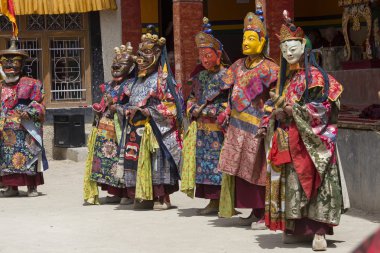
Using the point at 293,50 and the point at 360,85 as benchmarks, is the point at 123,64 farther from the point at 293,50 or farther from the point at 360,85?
the point at 293,50

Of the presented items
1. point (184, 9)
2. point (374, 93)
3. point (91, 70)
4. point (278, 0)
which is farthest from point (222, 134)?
point (91, 70)

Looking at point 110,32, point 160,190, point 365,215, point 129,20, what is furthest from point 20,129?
point 110,32

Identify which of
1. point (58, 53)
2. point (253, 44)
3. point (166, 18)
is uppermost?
point (166, 18)

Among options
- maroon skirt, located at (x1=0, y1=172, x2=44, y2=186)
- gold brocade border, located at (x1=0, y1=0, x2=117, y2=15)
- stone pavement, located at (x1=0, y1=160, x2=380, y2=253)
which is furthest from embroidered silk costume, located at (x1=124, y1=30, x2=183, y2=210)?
gold brocade border, located at (x1=0, y1=0, x2=117, y2=15)

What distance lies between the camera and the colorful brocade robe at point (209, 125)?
899 cm

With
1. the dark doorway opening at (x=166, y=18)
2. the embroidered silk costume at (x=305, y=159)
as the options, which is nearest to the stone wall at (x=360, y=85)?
the embroidered silk costume at (x=305, y=159)

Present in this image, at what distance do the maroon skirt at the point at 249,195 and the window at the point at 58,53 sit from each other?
384 inches

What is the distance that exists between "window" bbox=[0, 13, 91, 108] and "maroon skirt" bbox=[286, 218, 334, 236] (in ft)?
36.1

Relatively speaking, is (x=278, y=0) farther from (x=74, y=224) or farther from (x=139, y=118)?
(x=74, y=224)

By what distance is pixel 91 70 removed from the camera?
57.9 feet

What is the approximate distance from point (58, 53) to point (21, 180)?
642cm

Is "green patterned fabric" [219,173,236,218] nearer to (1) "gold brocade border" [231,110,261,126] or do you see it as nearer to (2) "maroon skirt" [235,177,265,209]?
(2) "maroon skirt" [235,177,265,209]

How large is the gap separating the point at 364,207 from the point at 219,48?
82.5 inches

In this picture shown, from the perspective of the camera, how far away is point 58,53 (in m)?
17.5
